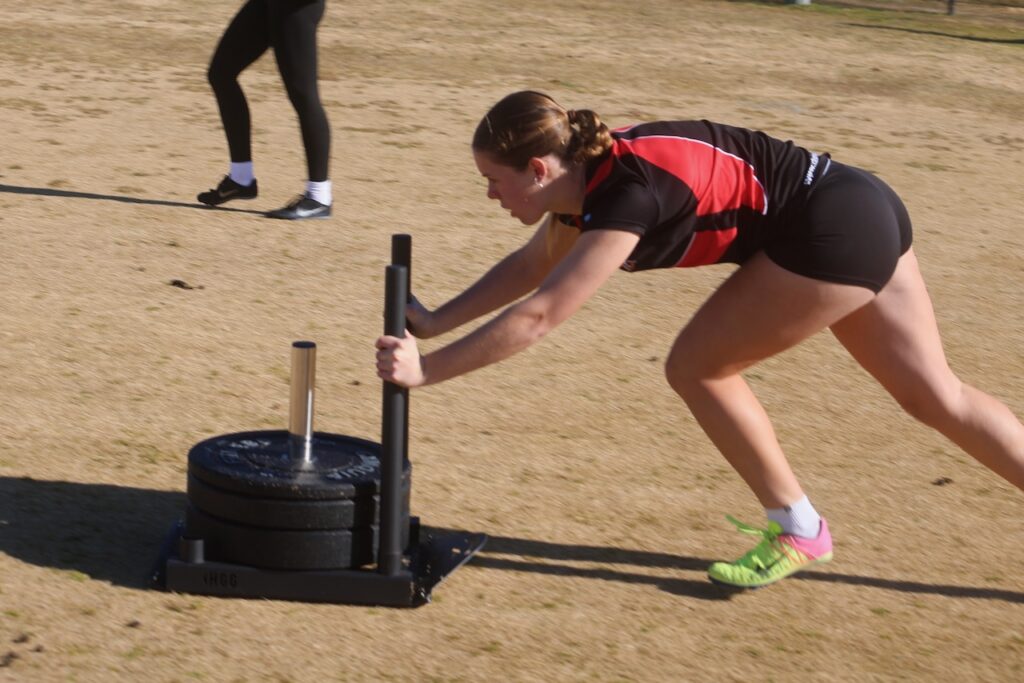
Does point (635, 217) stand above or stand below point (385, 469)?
above

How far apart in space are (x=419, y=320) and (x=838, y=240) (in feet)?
3.52

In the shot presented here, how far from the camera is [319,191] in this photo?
8.00 m

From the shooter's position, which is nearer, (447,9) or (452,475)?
(452,475)

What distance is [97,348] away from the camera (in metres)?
6.02

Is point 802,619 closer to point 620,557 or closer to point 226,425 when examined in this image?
point 620,557

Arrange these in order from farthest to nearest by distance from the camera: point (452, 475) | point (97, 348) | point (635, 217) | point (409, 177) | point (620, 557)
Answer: point (409, 177) → point (97, 348) → point (452, 475) → point (620, 557) → point (635, 217)

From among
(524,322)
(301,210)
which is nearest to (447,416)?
(524,322)

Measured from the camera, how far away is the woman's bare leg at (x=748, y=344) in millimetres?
3998

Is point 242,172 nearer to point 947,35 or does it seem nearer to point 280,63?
point 280,63

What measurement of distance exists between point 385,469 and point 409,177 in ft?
17.5

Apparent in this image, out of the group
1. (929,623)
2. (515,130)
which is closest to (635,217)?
(515,130)

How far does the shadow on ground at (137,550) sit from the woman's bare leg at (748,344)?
372 millimetres

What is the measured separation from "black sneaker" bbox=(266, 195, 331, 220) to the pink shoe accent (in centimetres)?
425

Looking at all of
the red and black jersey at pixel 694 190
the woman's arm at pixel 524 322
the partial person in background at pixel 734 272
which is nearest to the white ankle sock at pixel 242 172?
the partial person in background at pixel 734 272
